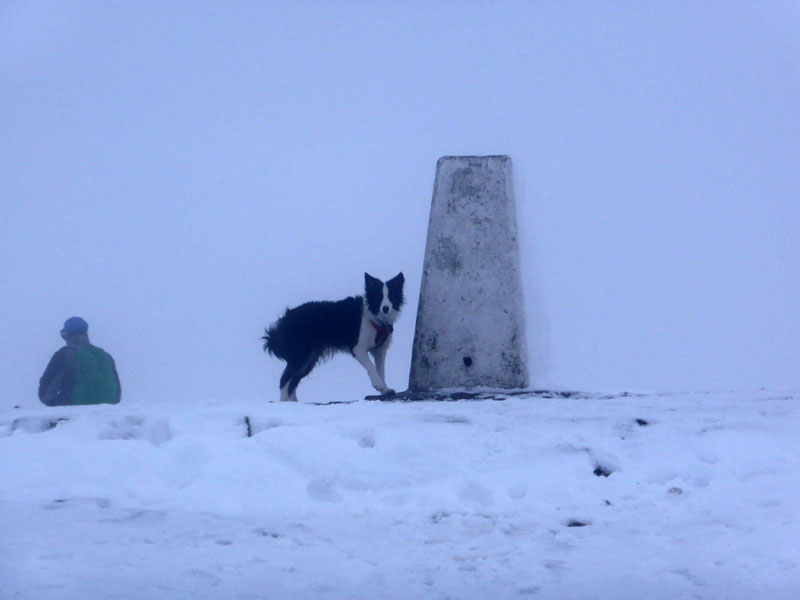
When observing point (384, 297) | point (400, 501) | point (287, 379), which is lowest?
point (400, 501)

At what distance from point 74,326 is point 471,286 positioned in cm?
356

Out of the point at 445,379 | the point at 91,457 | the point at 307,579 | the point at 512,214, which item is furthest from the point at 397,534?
the point at 512,214

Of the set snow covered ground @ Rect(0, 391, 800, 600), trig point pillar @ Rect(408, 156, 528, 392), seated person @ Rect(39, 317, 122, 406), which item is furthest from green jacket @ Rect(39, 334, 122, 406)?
trig point pillar @ Rect(408, 156, 528, 392)

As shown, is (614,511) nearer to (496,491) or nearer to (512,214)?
(496,491)

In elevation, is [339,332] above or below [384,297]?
below

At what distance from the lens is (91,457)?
578 cm

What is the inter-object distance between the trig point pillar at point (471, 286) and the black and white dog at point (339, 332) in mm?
473

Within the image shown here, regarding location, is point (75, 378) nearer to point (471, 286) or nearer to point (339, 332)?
point (339, 332)

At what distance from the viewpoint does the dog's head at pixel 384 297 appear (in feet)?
30.3

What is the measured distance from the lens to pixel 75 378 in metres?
8.61

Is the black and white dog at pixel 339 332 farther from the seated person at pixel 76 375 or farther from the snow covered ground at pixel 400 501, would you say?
the snow covered ground at pixel 400 501

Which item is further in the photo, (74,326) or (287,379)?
(287,379)

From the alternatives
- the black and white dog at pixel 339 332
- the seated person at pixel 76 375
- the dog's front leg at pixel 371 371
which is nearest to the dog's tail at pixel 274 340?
the black and white dog at pixel 339 332

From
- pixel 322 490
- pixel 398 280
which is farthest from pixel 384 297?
pixel 322 490
